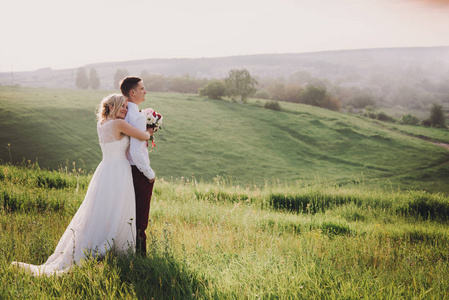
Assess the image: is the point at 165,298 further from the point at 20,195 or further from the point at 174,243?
the point at 20,195

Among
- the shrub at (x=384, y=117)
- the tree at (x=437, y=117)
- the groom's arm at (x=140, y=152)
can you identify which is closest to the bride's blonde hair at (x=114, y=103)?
the groom's arm at (x=140, y=152)

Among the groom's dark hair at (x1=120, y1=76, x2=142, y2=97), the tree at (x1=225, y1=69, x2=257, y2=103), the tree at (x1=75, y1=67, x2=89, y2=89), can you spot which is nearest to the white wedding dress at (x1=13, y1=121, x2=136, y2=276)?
the groom's dark hair at (x1=120, y1=76, x2=142, y2=97)

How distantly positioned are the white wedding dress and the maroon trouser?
12cm

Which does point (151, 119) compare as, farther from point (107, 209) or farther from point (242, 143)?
point (242, 143)

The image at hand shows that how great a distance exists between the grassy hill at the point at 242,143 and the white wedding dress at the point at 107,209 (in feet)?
63.0

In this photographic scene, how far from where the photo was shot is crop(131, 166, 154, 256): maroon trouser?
215 inches

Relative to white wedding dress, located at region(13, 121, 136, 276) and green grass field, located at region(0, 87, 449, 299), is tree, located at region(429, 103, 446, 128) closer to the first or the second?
green grass field, located at region(0, 87, 449, 299)

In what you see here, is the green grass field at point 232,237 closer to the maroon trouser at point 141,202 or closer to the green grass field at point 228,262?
the green grass field at point 228,262

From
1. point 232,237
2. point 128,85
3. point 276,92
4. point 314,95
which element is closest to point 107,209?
point 128,85

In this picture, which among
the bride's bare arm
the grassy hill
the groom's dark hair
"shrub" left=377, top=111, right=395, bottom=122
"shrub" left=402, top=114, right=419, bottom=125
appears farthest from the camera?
"shrub" left=377, top=111, right=395, bottom=122

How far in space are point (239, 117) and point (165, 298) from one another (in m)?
47.8

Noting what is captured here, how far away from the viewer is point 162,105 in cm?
5362

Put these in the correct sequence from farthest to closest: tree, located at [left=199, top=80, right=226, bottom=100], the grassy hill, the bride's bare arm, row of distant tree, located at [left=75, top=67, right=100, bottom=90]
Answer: row of distant tree, located at [left=75, top=67, right=100, bottom=90]
tree, located at [left=199, top=80, right=226, bottom=100]
the grassy hill
the bride's bare arm

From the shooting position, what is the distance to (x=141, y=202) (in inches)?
217
